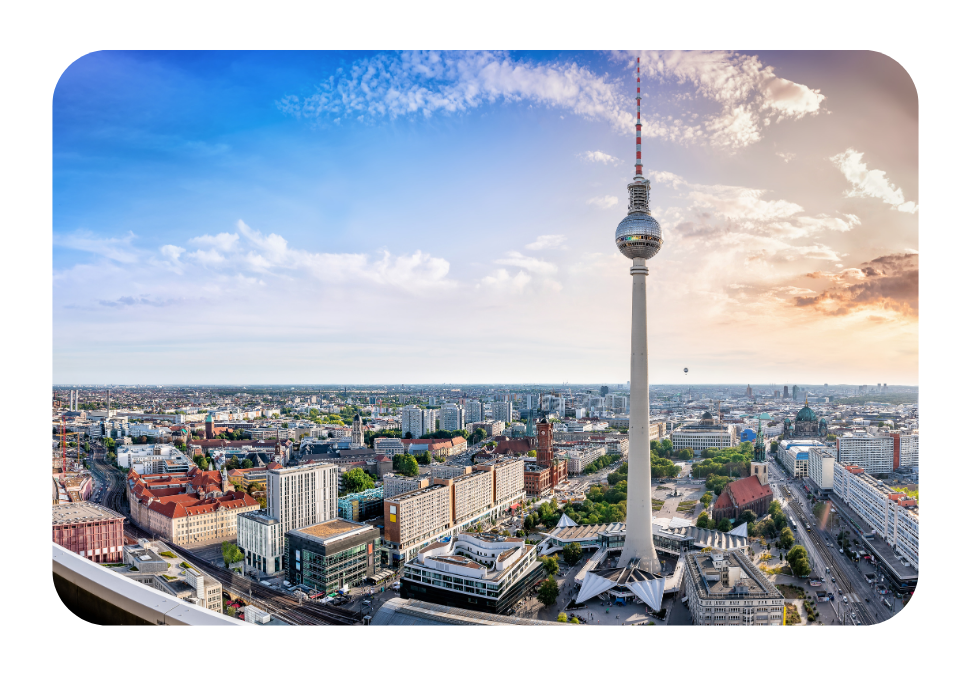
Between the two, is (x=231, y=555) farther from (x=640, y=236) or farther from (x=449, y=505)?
(x=640, y=236)

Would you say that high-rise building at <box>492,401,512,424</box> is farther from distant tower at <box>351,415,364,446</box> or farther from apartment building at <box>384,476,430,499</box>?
apartment building at <box>384,476,430,499</box>

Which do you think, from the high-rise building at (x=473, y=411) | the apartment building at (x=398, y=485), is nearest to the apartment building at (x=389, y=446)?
the apartment building at (x=398, y=485)

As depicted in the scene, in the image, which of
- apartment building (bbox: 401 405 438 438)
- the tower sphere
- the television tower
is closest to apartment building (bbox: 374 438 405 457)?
apartment building (bbox: 401 405 438 438)

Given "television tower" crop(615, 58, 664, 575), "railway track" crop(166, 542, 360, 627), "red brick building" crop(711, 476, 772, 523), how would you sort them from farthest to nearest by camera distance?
"red brick building" crop(711, 476, 772, 523)
"television tower" crop(615, 58, 664, 575)
"railway track" crop(166, 542, 360, 627)

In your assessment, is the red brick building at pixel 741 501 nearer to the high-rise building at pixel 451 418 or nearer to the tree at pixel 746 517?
the tree at pixel 746 517

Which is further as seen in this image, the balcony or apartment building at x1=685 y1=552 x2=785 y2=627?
apartment building at x1=685 y1=552 x2=785 y2=627

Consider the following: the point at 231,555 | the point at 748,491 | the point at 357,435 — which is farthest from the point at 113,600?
the point at 357,435
